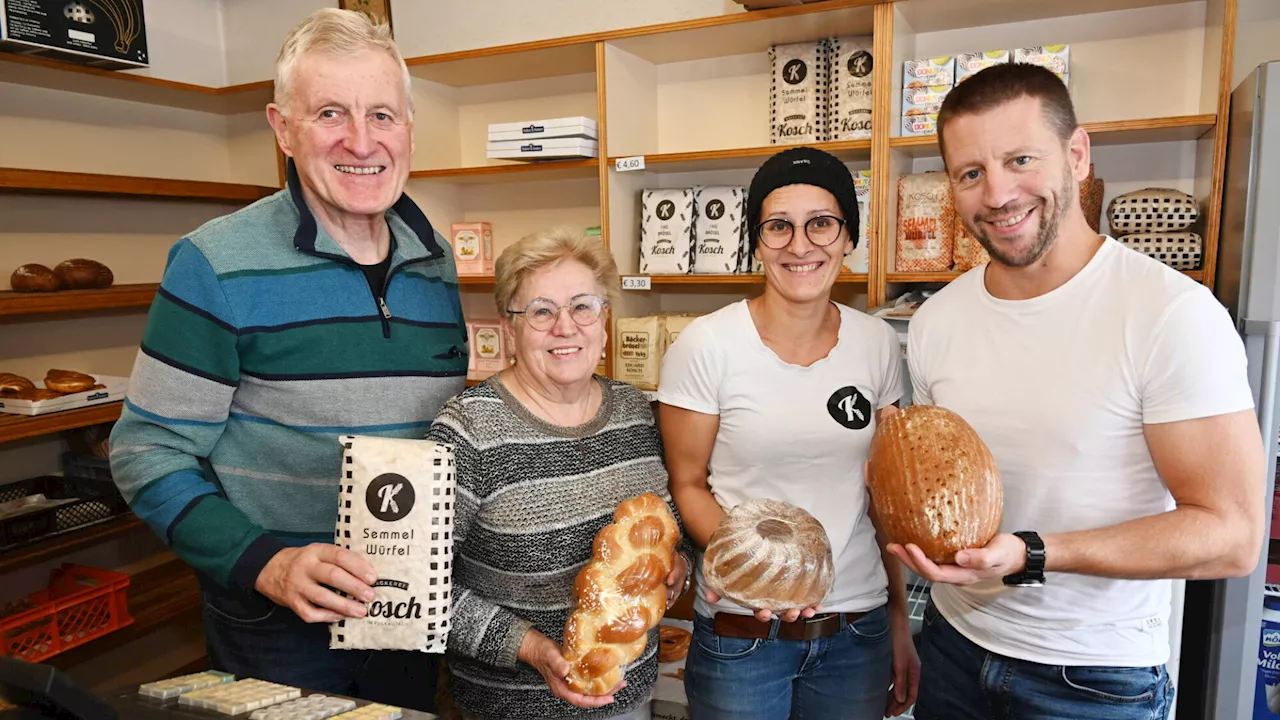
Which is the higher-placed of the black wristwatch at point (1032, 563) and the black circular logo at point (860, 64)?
the black circular logo at point (860, 64)

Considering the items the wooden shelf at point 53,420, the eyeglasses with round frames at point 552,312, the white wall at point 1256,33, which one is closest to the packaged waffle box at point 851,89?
the white wall at point 1256,33

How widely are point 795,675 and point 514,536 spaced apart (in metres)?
0.64

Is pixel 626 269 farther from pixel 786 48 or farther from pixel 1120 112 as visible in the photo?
pixel 1120 112

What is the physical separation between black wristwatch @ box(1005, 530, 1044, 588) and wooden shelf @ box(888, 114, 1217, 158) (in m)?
1.61

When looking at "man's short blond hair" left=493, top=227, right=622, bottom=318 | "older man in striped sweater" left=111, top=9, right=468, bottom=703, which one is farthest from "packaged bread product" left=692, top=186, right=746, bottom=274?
"older man in striped sweater" left=111, top=9, right=468, bottom=703

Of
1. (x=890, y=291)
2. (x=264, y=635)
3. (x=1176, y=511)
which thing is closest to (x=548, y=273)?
(x=264, y=635)

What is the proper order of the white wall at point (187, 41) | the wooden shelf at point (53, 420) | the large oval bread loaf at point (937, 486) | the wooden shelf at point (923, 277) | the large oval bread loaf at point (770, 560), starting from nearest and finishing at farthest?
the large oval bread loaf at point (937, 486) → the large oval bread loaf at point (770, 560) → the wooden shelf at point (923, 277) → the wooden shelf at point (53, 420) → the white wall at point (187, 41)

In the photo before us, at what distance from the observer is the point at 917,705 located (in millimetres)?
1669

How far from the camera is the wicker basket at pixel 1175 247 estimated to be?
7.64 ft

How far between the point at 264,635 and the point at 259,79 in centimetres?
343

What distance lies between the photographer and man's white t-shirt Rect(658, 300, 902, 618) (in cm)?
162

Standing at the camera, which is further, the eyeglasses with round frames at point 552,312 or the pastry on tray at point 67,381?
the pastry on tray at point 67,381

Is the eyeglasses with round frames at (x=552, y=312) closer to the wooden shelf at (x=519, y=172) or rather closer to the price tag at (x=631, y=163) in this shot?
the price tag at (x=631, y=163)

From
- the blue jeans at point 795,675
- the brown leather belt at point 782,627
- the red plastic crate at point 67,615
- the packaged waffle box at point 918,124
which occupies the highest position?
the packaged waffle box at point 918,124
